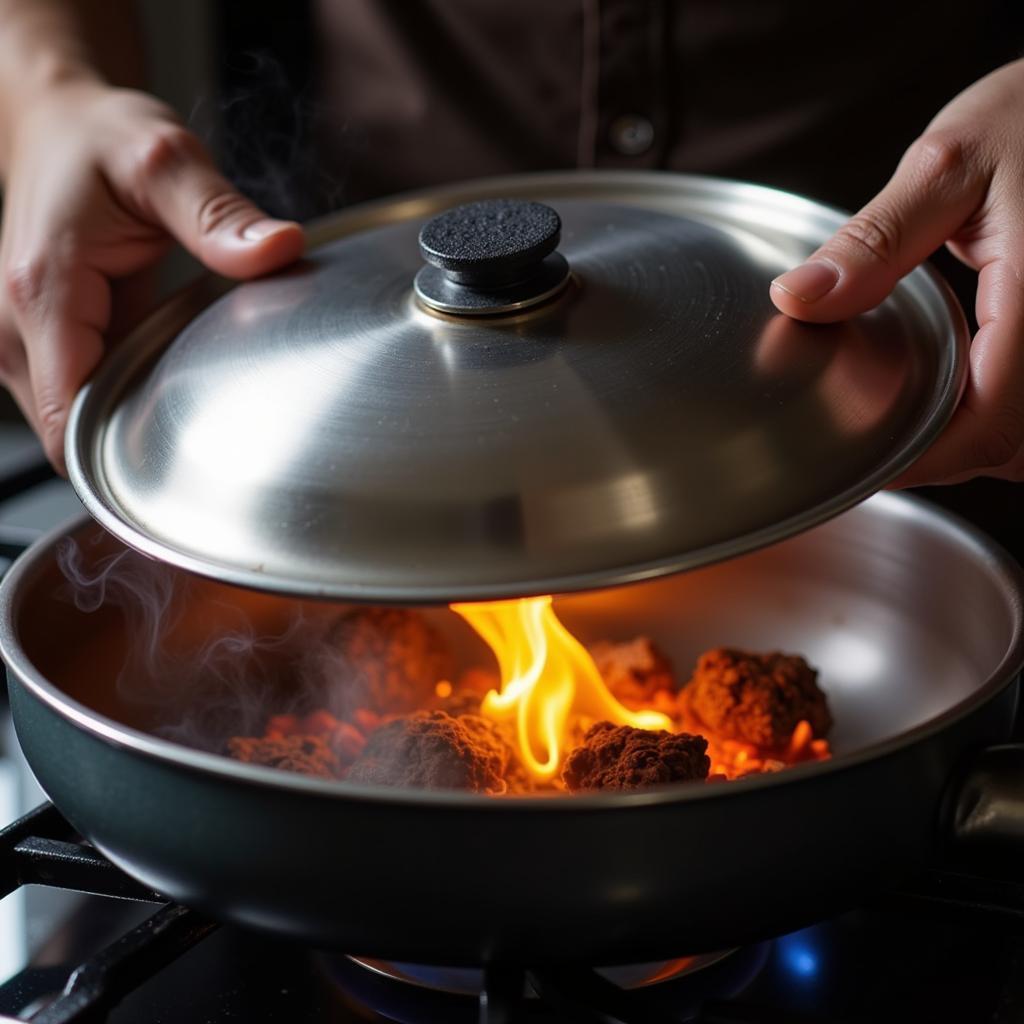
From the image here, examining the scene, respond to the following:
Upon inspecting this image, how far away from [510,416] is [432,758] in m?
0.20

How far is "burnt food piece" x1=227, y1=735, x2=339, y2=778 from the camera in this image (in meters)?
0.76

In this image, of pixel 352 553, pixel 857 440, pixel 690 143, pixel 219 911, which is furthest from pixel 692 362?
pixel 690 143

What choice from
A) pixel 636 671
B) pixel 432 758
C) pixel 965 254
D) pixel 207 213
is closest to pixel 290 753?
pixel 432 758

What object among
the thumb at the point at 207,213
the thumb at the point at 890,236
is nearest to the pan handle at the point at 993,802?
the thumb at the point at 890,236

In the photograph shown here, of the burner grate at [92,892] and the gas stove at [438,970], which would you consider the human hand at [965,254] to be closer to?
the gas stove at [438,970]

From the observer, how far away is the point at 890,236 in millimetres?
731

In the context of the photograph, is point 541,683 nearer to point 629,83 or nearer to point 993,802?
point 993,802

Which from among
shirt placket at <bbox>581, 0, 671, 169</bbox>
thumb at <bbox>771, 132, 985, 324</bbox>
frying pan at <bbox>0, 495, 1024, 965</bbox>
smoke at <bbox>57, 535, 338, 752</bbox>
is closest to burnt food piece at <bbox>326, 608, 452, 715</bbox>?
smoke at <bbox>57, 535, 338, 752</bbox>

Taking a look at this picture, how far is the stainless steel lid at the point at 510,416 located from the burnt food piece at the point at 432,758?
0.16 meters

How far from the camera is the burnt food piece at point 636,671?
886 mm

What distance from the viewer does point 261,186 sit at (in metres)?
1.17

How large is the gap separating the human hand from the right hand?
0.34 m

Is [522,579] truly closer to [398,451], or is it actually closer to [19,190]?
[398,451]

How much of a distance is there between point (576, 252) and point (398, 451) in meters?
0.21
